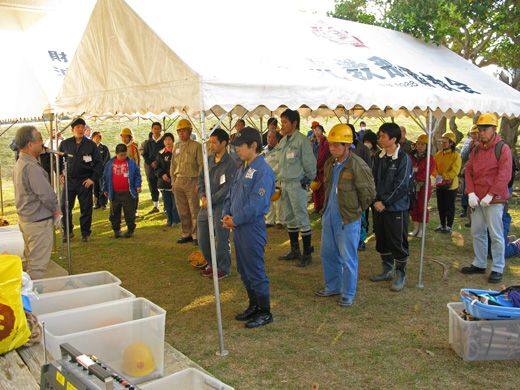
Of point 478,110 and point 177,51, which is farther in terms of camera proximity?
point 478,110

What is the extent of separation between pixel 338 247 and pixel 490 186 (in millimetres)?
2188

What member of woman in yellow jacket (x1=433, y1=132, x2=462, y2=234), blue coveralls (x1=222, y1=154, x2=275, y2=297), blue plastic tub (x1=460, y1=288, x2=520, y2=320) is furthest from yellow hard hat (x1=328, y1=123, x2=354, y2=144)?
woman in yellow jacket (x1=433, y1=132, x2=462, y2=234)

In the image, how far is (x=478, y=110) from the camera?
5.69 metres

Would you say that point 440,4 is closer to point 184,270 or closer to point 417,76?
point 417,76

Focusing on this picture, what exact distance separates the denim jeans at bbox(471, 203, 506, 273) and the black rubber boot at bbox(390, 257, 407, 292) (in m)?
1.25

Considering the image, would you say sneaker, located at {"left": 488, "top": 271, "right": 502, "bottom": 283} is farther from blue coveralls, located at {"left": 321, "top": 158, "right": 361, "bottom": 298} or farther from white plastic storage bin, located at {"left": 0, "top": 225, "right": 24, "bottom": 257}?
white plastic storage bin, located at {"left": 0, "top": 225, "right": 24, "bottom": 257}

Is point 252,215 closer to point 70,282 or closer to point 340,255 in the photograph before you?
point 340,255

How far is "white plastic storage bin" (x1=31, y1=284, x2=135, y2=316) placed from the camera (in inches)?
146

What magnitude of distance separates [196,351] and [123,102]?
2660mm

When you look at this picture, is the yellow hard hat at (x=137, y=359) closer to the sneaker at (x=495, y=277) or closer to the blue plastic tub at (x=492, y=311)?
the blue plastic tub at (x=492, y=311)

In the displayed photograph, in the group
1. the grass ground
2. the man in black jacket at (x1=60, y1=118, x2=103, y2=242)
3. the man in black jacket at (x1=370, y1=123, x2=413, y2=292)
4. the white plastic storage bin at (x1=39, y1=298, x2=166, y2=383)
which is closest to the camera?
the white plastic storage bin at (x1=39, y1=298, x2=166, y2=383)

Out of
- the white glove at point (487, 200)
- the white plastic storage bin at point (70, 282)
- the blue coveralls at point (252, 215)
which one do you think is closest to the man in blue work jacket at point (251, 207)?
the blue coveralls at point (252, 215)

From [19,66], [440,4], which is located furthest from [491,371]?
[19,66]

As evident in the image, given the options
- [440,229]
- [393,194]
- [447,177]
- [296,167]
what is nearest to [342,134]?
[393,194]
